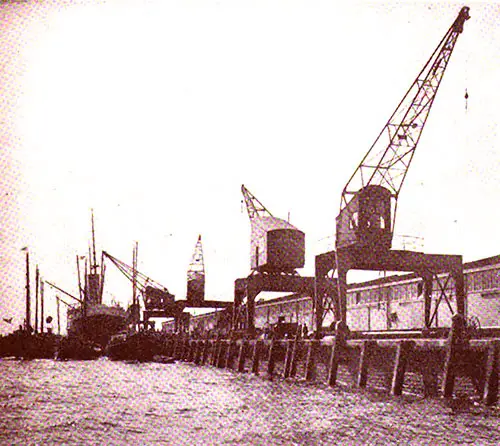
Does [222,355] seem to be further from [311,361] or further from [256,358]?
[311,361]

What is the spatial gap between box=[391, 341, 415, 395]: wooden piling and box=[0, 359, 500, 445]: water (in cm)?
35

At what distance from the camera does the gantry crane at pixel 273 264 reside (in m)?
38.8

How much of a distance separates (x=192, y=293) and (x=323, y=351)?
4619 cm

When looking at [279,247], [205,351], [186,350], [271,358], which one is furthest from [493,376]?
[186,350]

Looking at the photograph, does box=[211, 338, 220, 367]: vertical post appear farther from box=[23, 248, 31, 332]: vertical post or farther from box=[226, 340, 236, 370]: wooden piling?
box=[23, 248, 31, 332]: vertical post

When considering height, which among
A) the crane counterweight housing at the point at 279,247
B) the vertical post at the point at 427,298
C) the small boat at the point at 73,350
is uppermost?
the crane counterweight housing at the point at 279,247

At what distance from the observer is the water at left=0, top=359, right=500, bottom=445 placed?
12352 millimetres

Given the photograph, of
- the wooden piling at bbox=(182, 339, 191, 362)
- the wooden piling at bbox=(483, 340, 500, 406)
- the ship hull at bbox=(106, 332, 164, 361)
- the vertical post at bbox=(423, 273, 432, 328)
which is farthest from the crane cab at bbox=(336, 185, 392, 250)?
the ship hull at bbox=(106, 332, 164, 361)

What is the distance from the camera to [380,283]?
152 ft

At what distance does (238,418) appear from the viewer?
49.7ft

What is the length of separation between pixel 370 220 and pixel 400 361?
14.0 m

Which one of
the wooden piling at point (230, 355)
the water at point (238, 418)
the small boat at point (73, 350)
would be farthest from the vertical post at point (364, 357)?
the small boat at point (73, 350)

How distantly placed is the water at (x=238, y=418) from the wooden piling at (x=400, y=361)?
346mm

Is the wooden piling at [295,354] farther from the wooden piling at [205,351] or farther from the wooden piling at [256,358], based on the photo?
the wooden piling at [205,351]
